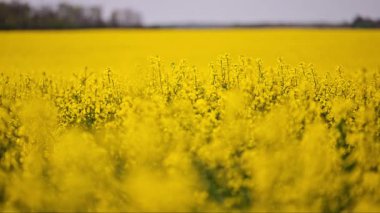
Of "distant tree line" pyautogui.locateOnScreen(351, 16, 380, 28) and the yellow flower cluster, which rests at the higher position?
the yellow flower cluster

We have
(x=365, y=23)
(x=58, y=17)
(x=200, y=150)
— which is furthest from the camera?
(x=58, y=17)

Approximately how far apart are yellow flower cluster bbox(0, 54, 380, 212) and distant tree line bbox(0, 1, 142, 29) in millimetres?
32422

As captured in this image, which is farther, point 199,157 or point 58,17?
point 58,17

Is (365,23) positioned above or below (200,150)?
below

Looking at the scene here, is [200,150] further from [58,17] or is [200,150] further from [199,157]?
[58,17]

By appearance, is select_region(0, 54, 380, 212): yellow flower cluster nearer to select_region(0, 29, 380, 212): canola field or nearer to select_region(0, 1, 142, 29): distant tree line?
select_region(0, 29, 380, 212): canola field

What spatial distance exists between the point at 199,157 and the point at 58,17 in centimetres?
4023

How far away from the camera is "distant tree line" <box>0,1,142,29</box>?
38987 mm

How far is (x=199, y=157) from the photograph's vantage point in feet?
17.7

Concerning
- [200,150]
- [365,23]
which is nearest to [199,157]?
[200,150]

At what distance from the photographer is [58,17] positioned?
143 feet

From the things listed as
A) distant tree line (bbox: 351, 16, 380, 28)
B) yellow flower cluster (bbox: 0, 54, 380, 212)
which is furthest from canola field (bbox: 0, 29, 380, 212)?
distant tree line (bbox: 351, 16, 380, 28)

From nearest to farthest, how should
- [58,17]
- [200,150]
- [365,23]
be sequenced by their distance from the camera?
[200,150] → [365,23] → [58,17]

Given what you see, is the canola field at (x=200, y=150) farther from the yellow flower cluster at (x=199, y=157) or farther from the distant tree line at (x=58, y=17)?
the distant tree line at (x=58, y=17)
